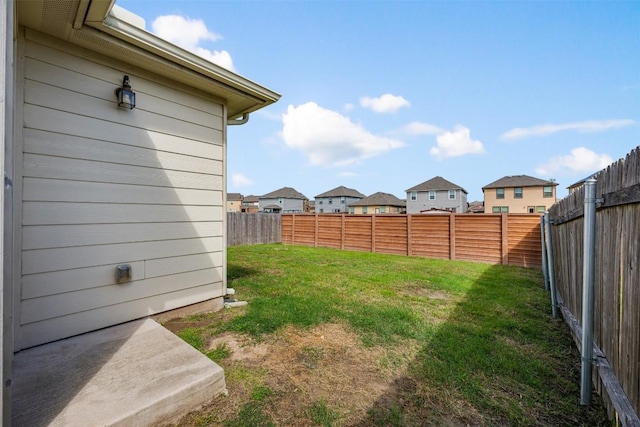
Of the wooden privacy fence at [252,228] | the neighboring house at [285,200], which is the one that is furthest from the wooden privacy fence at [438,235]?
the neighboring house at [285,200]

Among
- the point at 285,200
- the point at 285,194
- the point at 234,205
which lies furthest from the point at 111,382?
the point at 234,205

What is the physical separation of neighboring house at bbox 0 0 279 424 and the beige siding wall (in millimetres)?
10

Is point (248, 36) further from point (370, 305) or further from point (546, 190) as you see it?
point (546, 190)

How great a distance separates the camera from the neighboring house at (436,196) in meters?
32.5

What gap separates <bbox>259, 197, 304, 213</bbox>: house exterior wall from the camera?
46.7 meters

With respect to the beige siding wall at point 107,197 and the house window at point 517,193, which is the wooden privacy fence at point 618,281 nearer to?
the beige siding wall at point 107,197

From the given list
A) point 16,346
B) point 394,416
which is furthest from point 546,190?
point 16,346

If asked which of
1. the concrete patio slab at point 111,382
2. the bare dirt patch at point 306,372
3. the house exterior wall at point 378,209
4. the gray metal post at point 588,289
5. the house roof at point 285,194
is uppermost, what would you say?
the house roof at point 285,194

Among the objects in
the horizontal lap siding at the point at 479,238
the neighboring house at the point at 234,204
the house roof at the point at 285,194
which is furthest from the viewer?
the neighboring house at the point at 234,204

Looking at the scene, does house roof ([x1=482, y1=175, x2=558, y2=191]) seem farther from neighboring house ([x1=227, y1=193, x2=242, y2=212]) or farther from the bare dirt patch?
neighboring house ([x1=227, y1=193, x2=242, y2=212])

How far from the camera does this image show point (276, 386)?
86.9 inches

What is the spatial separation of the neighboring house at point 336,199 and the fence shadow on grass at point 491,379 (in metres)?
40.1

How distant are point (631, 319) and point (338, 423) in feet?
6.08

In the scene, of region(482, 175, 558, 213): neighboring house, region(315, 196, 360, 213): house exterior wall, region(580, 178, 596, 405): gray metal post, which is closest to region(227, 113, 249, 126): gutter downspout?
region(580, 178, 596, 405): gray metal post
